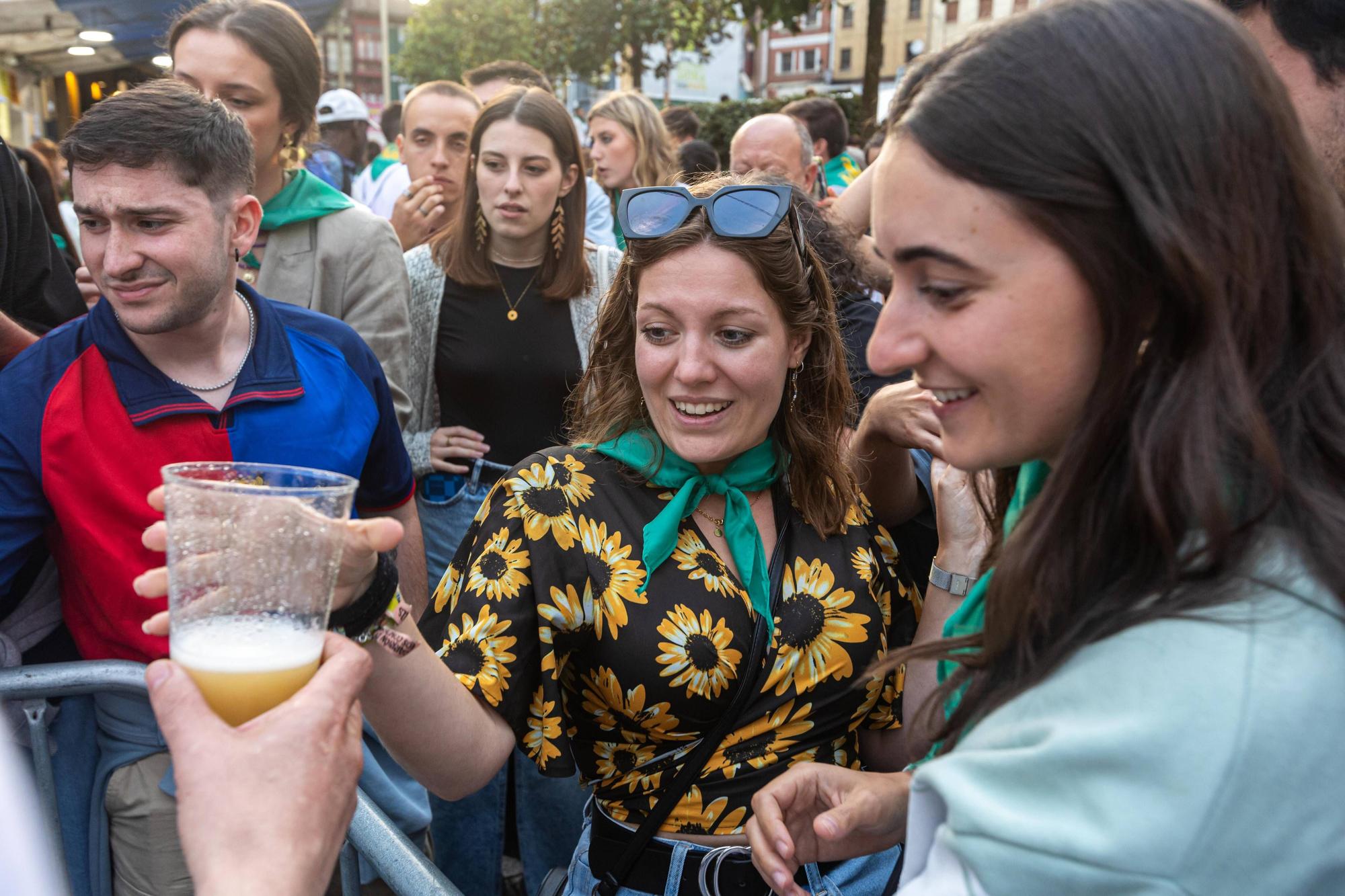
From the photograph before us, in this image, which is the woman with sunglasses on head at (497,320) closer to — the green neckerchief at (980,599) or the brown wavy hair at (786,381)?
the brown wavy hair at (786,381)

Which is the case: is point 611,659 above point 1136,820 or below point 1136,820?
below

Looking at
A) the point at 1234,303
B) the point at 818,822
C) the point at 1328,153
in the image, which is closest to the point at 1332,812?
the point at 1234,303

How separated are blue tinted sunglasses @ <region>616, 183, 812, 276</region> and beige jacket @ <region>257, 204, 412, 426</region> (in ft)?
4.92

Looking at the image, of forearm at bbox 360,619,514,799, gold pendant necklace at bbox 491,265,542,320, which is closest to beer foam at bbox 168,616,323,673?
forearm at bbox 360,619,514,799

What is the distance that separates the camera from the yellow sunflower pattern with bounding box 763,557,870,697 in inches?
84.2

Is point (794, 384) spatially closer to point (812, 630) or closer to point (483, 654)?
point (812, 630)

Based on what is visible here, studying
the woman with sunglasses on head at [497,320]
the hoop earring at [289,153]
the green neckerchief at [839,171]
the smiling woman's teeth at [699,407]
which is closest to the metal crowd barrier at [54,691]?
the smiling woman's teeth at [699,407]

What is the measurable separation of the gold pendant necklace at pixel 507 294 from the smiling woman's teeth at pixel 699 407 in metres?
1.91

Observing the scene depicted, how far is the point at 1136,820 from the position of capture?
1024mm

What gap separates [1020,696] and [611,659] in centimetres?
102

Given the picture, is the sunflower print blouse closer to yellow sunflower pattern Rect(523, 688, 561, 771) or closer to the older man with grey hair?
yellow sunflower pattern Rect(523, 688, 561, 771)

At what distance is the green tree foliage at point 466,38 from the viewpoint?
114 feet

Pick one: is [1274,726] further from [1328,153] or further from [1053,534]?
[1328,153]

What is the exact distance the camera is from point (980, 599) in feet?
5.04
